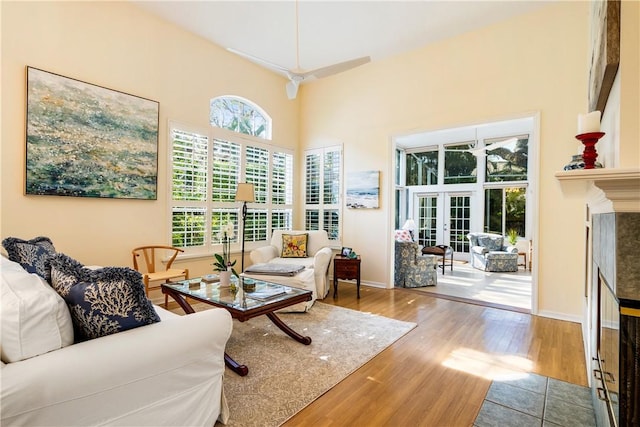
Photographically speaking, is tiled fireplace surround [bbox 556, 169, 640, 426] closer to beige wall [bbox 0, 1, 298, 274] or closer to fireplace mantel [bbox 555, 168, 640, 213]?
fireplace mantel [bbox 555, 168, 640, 213]

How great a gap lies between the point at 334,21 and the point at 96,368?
14.7ft

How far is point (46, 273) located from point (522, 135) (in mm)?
9377

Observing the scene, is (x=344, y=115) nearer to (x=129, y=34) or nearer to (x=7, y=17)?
(x=129, y=34)

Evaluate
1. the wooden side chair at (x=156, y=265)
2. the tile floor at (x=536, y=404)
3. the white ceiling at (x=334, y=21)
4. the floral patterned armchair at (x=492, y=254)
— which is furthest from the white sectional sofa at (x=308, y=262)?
the floral patterned armchair at (x=492, y=254)

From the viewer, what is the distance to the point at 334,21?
4.20 m

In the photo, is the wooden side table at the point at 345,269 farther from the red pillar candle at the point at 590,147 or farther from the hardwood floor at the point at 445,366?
the red pillar candle at the point at 590,147

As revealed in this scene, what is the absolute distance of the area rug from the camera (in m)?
2.02

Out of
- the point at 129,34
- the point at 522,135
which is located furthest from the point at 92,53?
the point at 522,135

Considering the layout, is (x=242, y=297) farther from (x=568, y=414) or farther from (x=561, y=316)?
(x=561, y=316)

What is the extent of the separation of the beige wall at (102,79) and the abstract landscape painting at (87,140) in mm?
95

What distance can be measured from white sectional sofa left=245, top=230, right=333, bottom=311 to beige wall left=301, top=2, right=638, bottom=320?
818mm

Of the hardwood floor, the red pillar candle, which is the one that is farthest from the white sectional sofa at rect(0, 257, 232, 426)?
the red pillar candle

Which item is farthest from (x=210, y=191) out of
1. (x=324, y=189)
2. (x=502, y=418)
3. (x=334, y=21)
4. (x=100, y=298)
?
(x=502, y=418)

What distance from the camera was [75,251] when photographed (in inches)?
140
